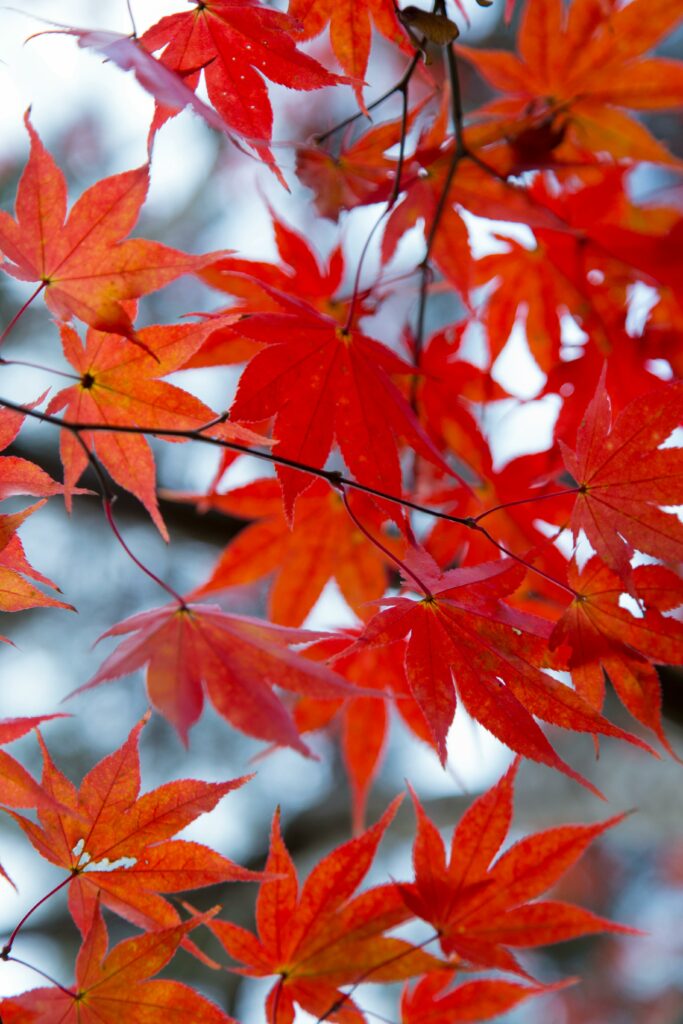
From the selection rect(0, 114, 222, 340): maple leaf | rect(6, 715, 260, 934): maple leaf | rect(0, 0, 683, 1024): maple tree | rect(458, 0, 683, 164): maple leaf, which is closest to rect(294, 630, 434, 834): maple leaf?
rect(0, 0, 683, 1024): maple tree

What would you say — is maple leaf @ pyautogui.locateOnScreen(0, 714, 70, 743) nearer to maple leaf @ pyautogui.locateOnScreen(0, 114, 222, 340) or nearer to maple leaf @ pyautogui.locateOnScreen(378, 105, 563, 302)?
maple leaf @ pyautogui.locateOnScreen(0, 114, 222, 340)

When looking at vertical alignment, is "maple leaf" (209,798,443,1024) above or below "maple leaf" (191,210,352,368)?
below

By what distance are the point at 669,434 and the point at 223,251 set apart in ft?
1.05

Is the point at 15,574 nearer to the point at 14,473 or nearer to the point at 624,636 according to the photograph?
the point at 14,473

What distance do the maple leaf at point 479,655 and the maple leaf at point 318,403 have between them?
0.30ft

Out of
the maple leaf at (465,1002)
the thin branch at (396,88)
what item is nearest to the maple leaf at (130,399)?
the thin branch at (396,88)

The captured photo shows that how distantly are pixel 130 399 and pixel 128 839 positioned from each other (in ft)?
1.00

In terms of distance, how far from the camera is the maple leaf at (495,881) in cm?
66

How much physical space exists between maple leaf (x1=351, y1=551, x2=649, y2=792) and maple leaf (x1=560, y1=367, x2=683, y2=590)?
0.23 feet

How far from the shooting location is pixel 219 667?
20.6 inches

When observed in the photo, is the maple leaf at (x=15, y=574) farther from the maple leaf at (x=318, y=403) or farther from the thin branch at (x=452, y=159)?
the thin branch at (x=452, y=159)

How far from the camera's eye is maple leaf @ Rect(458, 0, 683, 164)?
90 cm

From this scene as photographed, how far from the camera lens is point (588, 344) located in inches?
38.7

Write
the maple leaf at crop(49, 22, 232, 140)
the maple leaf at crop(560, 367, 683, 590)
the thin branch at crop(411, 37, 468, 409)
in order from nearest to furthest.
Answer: the maple leaf at crop(49, 22, 232, 140)
the maple leaf at crop(560, 367, 683, 590)
the thin branch at crop(411, 37, 468, 409)
